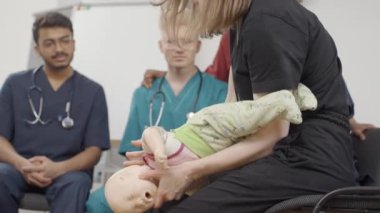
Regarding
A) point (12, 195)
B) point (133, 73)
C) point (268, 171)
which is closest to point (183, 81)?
point (133, 73)

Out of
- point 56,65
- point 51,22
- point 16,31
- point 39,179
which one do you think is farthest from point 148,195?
point 16,31

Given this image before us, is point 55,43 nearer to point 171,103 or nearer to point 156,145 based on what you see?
point 171,103

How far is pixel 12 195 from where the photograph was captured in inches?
73.5

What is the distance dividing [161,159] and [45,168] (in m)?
1.08

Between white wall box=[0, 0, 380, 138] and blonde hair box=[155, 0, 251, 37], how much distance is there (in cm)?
129

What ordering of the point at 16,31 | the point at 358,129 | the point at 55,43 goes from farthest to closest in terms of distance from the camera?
the point at 16,31 → the point at 55,43 → the point at 358,129

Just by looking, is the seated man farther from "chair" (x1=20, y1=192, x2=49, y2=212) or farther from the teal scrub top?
the teal scrub top

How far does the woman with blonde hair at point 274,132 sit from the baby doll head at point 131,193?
0.07ft

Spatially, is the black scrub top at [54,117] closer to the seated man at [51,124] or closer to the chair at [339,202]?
the seated man at [51,124]

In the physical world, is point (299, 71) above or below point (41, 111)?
above

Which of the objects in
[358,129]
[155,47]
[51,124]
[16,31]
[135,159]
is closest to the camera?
[135,159]

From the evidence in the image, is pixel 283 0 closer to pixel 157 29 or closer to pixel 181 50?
pixel 181 50

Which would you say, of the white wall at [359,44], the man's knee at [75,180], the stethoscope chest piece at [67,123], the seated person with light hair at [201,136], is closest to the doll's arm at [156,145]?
the seated person with light hair at [201,136]

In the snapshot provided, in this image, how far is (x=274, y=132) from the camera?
103 cm
